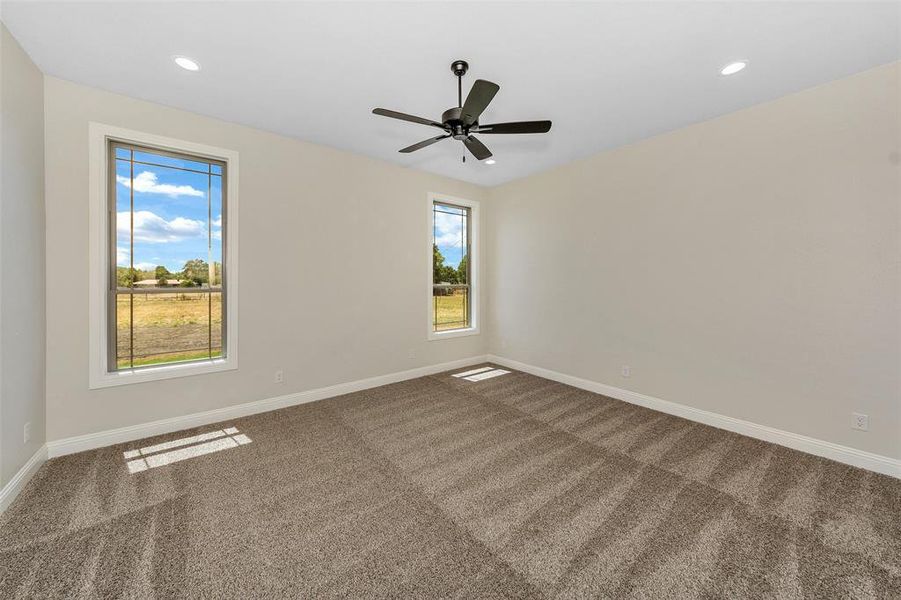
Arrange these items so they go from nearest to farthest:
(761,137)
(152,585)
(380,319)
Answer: (152,585) < (761,137) < (380,319)

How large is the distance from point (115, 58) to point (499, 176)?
12.9 feet

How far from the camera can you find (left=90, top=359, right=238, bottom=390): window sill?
275 cm

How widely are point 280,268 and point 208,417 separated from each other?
61.2 inches

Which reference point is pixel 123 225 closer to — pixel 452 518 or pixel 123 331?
pixel 123 331

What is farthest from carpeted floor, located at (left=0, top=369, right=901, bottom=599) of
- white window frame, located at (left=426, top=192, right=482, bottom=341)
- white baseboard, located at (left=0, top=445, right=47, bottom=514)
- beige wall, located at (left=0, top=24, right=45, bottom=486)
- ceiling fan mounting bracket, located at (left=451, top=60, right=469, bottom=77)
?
ceiling fan mounting bracket, located at (left=451, top=60, right=469, bottom=77)

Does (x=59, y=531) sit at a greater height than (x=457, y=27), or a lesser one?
lesser

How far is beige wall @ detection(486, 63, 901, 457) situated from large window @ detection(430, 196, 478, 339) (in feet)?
4.95

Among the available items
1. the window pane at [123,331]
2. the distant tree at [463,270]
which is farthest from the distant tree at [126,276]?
the distant tree at [463,270]

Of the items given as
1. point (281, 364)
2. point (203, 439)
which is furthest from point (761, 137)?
point (203, 439)

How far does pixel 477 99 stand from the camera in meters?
2.04

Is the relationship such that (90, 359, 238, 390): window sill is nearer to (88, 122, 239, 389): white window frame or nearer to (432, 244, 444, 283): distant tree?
→ (88, 122, 239, 389): white window frame

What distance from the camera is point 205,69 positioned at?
2445 millimetres

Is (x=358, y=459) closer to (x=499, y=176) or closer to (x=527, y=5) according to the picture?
(x=527, y=5)

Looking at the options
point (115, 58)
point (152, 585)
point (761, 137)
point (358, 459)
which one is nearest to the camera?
point (152, 585)
